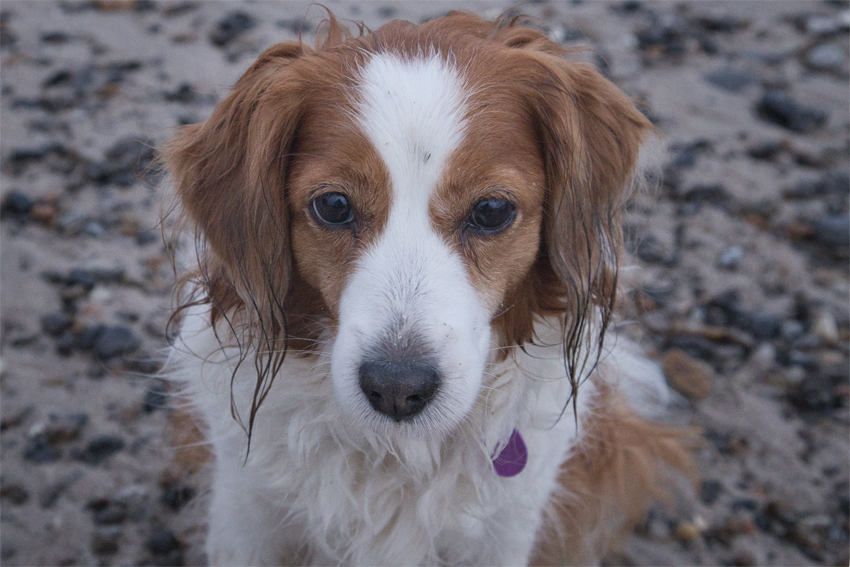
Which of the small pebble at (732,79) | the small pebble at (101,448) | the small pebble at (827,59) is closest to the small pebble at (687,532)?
the small pebble at (101,448)

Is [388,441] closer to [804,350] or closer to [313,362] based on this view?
[313,362]

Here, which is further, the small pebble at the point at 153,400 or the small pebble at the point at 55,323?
the small pebble at the point at 55,323

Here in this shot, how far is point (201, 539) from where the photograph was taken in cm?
313

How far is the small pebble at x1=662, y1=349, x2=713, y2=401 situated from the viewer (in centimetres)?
370

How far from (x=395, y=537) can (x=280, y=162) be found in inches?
50.3

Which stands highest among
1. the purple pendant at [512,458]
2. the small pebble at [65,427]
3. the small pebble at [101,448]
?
the purple pendant at [512,458]

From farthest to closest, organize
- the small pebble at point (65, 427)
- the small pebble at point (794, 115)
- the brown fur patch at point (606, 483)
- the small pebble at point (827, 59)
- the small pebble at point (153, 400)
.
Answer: the small pebble at point (827, 59) < the small pebble at point (794, 115) < the small pebble at point (153, 400) < the small pebble at point (65, 427) < the brown fur patch at point (606, 483)

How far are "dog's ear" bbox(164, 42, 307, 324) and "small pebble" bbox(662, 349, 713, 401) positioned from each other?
2.44 meters

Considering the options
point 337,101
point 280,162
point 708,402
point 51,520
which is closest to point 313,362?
point 280,162

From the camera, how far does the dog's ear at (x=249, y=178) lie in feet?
6.55

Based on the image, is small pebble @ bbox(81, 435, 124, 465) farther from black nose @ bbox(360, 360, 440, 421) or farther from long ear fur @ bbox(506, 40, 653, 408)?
long ear fur @ bbox(506, 40, 653, 408)

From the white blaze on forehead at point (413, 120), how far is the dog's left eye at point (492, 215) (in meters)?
0.15

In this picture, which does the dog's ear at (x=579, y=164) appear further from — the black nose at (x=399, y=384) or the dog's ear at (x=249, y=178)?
the dog's ear at (x=249, y=178)

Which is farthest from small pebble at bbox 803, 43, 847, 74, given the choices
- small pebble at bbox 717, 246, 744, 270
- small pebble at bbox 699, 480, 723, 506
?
small pebble at bbox 699, 480, 723, 506
